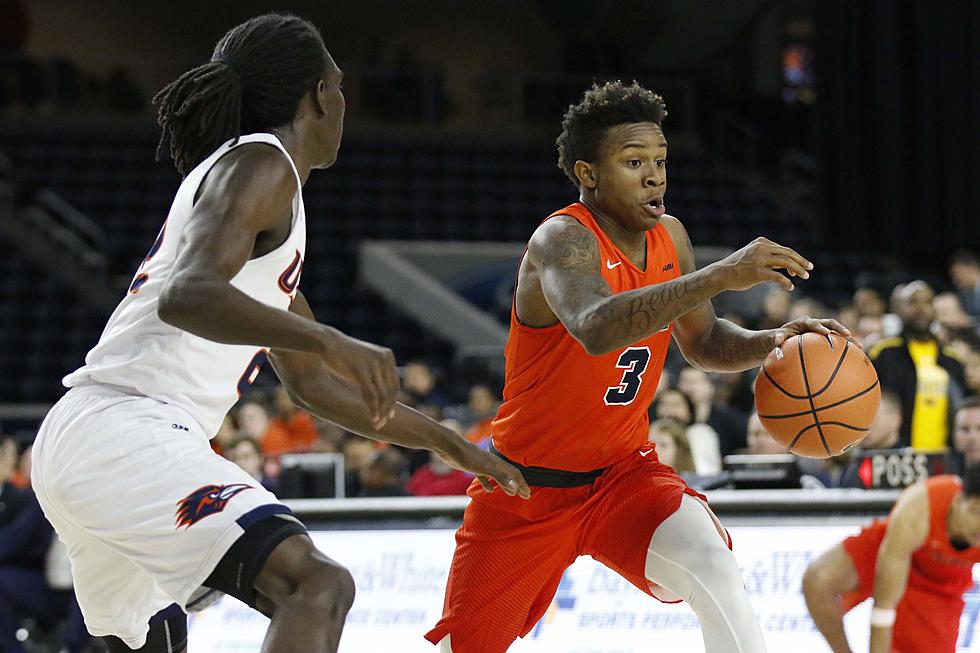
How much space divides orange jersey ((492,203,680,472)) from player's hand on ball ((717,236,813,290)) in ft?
2.01

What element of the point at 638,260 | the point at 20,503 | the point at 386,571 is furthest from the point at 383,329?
the point at 638,260

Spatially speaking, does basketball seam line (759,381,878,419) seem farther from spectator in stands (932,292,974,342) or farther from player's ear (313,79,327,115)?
spectator in stands (932,292,974,342)

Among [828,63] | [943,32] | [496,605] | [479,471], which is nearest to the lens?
[479,471]

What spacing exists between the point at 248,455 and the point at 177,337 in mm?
4271

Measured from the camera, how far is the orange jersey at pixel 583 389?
Answer: 378 cm

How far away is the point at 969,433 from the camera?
6254mm

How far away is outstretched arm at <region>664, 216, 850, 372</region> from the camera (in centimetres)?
383

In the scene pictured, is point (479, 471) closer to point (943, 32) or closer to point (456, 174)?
point (943, 32)

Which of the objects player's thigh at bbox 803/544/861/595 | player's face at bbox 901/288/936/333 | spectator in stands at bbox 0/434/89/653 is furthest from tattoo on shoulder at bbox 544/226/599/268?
player's face at bbox 901/288/936/333

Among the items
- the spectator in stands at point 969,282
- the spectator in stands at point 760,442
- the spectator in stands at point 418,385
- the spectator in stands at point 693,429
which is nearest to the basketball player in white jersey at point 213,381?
the spectator in stands at point 760,442

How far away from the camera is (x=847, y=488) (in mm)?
6102

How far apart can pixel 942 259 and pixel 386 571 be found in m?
10.6

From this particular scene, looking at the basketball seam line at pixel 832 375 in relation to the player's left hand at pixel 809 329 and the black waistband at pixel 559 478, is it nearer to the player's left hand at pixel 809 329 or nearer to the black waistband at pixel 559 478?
the player's left hand at pixel 809 329

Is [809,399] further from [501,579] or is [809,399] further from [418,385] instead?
[418,385]
